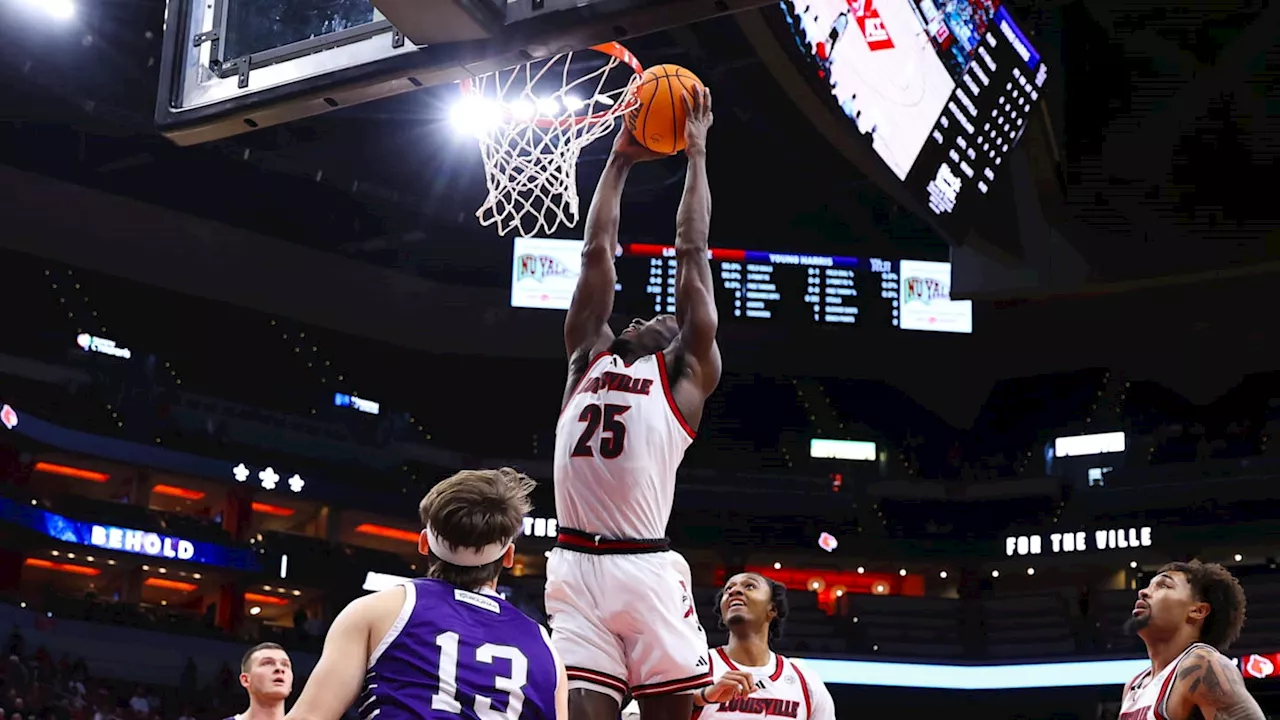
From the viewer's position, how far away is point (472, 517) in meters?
3.38

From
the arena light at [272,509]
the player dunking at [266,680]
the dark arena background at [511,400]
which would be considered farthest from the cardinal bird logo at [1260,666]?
the arena light at [272,509]

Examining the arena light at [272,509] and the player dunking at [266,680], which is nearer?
the player dunking at [266,680]

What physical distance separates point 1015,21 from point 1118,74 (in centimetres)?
188

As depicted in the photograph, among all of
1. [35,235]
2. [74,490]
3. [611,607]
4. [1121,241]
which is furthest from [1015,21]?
[74,490]

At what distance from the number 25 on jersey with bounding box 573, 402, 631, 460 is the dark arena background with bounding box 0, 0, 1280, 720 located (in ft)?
36.7

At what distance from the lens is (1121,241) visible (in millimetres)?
12688

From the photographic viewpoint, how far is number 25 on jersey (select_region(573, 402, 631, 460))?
15.6 ft

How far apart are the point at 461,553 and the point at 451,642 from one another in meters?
0.24

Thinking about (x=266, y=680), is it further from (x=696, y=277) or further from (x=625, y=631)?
(x=696, y=277)

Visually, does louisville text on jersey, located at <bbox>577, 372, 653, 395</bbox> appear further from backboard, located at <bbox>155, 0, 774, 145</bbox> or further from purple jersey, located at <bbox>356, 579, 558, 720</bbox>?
purple jersey, located at <bbox>356, 579, 558, 720</bbox>

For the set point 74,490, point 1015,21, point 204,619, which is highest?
point 1015,21

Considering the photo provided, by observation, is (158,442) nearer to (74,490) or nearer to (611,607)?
(74,490)

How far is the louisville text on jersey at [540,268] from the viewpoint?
22.8 m

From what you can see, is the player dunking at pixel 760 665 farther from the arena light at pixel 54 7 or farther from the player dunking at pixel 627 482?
the arena light at pixel 54 7
